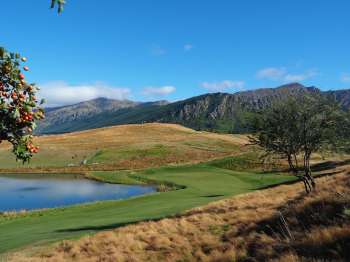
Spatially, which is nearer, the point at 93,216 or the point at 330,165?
the point at 93,216

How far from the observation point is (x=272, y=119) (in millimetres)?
32125

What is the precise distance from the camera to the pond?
151 feet

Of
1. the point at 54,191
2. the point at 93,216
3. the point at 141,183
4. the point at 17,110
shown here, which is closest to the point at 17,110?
the point at 17,110

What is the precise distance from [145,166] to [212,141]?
47.8m

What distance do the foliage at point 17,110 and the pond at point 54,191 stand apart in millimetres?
37605

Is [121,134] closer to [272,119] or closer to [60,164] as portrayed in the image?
[60,164]

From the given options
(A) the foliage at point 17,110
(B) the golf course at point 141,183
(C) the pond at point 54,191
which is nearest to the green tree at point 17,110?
(A) the foliage at point 17,110

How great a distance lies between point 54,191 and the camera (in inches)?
2165

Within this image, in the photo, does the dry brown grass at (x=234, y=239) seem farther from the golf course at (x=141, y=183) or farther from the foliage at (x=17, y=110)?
the foliage at (x=17, y=110)

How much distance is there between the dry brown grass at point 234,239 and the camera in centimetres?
1120

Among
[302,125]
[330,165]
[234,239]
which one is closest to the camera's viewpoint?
[234,239]

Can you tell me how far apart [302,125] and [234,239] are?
17512 mm

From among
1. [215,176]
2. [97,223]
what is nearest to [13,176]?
[215,176]

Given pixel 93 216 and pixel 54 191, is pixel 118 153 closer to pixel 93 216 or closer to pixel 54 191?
pixel 54 191
